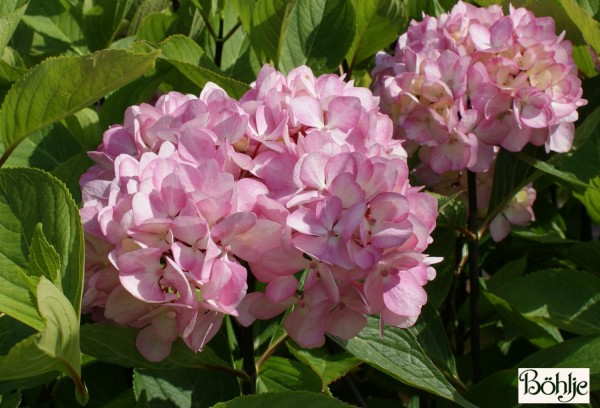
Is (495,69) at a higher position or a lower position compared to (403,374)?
higher

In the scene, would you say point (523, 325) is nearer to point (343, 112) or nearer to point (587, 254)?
point (587, 254)

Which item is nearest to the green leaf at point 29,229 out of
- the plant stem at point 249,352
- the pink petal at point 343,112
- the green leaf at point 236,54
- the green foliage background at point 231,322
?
the green foliage background at point 231,322

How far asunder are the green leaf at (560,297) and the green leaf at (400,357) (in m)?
0.39

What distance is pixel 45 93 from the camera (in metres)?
1.04

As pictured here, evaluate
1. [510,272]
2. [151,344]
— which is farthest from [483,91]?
[151,344]

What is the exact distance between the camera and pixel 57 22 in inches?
69.1

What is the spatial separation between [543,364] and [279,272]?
2.06ft

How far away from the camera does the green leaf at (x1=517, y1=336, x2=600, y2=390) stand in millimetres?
1293

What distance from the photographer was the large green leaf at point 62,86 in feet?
3.21

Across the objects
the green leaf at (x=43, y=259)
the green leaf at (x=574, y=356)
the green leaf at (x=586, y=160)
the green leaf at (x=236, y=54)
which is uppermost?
the green leaf at (x=43, y=259)

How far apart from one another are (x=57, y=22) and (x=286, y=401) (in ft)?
3.84

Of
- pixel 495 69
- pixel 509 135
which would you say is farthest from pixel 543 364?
pixel 495 69

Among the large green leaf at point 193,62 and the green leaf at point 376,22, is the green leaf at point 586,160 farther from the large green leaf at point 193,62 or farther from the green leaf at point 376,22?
the large green leaf at point 193,62

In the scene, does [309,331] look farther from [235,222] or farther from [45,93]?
[45,93]
